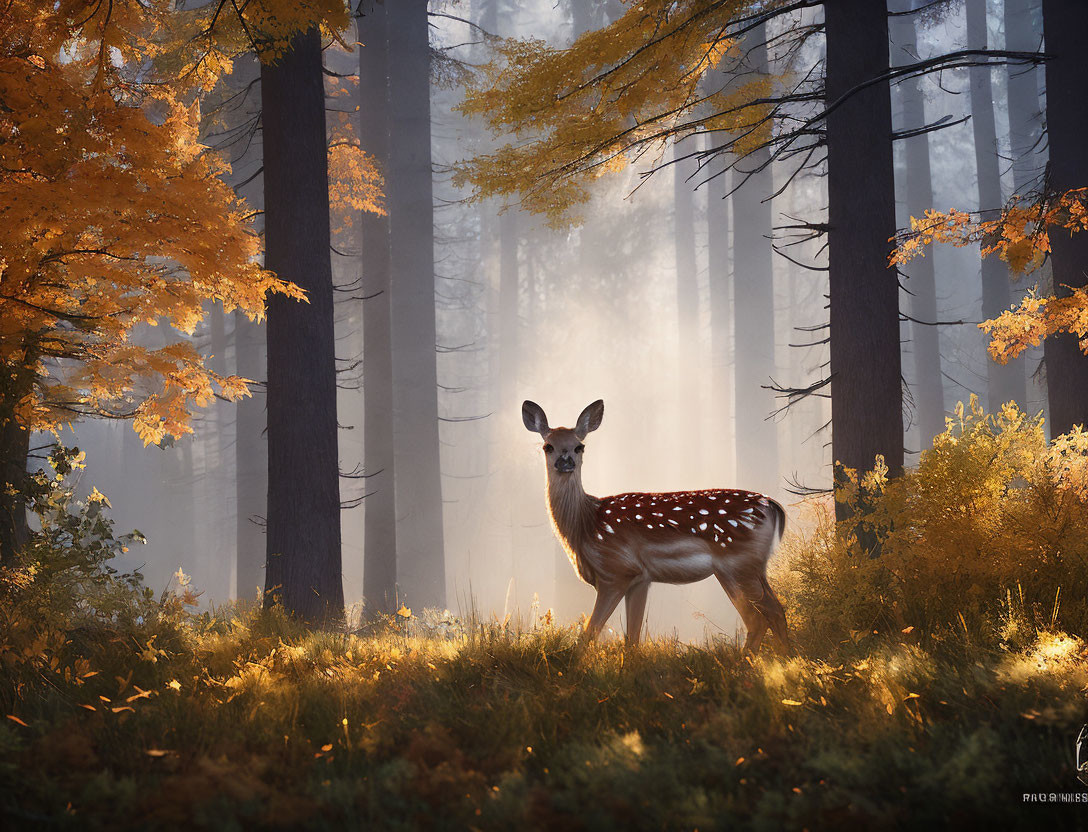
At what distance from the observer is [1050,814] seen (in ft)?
8.93

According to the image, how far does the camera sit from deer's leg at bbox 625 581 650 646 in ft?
19.1

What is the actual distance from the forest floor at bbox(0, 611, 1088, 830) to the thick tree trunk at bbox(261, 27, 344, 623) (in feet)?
9.04

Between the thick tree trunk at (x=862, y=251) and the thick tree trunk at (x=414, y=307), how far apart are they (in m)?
9.07

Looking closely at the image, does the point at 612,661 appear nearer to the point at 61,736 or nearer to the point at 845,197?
the point at 61,736

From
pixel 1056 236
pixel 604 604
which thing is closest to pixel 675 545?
pixel 604 604

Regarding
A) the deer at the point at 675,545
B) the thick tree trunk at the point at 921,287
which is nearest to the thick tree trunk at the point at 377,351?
the deer at the point at 675,545

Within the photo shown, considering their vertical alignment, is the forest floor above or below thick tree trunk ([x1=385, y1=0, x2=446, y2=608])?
below

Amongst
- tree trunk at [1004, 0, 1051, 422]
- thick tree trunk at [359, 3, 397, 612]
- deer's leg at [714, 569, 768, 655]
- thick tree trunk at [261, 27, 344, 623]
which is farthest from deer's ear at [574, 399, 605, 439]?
tree trunk at [1004, 0, 1051, 422]

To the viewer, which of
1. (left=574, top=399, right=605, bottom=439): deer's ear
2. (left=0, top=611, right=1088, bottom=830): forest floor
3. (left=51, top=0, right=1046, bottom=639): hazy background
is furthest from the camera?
(left=51, top=0, right=1046, bottom=639): hazy background

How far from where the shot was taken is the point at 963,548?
214 inches

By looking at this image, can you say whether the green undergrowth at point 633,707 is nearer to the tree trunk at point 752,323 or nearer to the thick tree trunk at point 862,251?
the thick tree trunk at point 862,251

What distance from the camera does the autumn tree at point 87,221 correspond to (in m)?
5.84

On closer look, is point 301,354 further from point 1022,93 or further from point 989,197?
point 1022,93

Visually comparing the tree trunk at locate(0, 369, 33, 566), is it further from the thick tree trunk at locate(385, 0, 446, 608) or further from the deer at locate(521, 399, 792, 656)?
the thick tree trunk at locate(385, 0, 446, 608)
